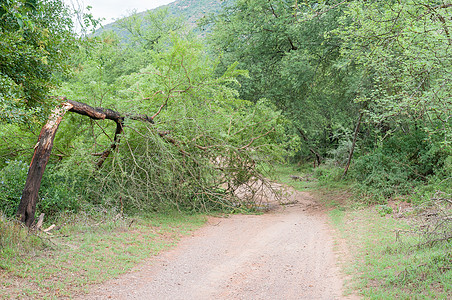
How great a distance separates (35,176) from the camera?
23.1 ft

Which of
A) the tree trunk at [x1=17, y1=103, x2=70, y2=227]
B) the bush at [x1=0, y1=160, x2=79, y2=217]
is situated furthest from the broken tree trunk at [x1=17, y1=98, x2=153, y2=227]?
the bush at [x1=0, y1=160, x2=79, y2=217]

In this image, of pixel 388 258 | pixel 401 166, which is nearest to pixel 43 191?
pixel 388 258

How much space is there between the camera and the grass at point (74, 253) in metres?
4.98

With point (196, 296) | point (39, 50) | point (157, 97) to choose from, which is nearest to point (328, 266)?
point (196, 296)

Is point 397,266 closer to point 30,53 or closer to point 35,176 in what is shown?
point 30,53

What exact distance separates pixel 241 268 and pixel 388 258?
2520mm

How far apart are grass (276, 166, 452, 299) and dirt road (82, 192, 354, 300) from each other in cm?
34

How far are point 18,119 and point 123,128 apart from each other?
5.01 meters

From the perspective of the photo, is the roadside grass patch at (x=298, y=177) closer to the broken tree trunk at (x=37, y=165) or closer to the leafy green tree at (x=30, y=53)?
the broken tree trunk at (x=37, y=165)

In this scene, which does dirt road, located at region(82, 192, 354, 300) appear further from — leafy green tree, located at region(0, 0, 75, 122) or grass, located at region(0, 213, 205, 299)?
leafy green tree, located at region(0, 0, 75, 122)

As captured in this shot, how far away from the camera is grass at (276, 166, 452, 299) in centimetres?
489

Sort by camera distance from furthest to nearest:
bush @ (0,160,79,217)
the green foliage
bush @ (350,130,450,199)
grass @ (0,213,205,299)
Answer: bush @ (350,130,450,199), bush @ (0,160,79,217), the green foliage, grass @ (0,213,205,299)

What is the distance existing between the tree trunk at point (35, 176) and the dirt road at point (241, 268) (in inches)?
97.4

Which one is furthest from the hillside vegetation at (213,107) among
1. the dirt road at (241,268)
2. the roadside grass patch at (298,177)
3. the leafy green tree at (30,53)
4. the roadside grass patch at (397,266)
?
the roadside grass patch at (298,177)
